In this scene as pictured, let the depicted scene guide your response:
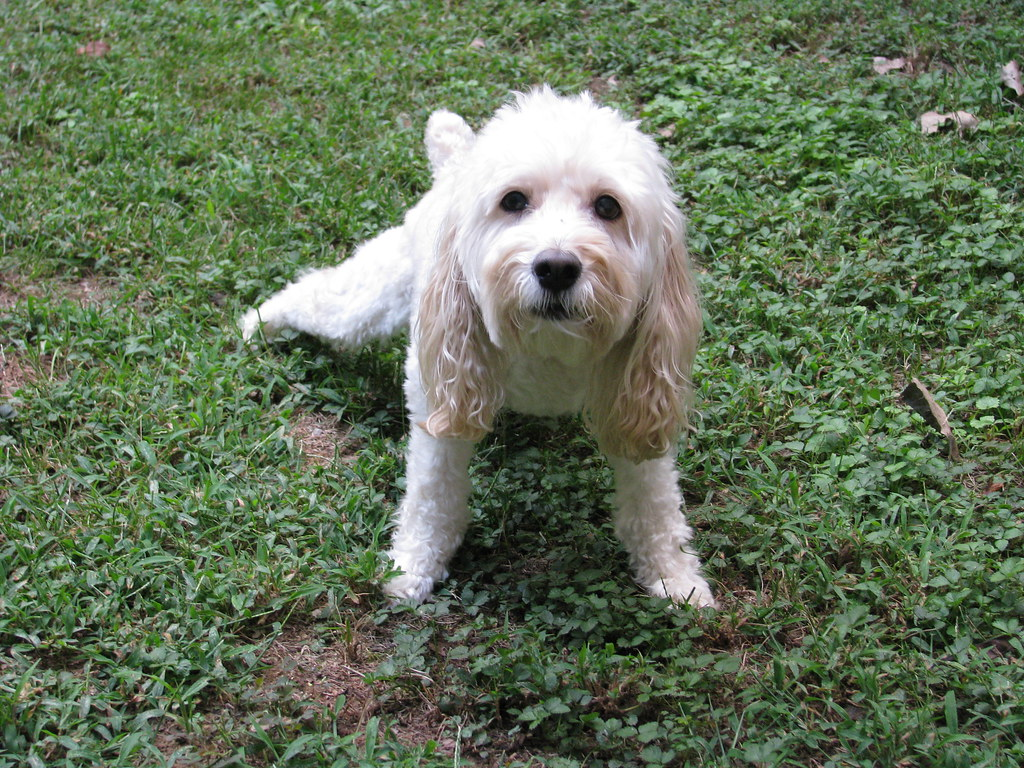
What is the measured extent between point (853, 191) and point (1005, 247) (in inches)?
31.3

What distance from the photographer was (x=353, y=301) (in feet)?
12.9

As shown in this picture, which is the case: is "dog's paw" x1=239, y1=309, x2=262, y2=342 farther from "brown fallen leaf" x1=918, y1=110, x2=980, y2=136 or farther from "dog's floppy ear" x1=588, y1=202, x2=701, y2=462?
"brown fallen leaf" x1=918, y1=110, x2=980, y2=136

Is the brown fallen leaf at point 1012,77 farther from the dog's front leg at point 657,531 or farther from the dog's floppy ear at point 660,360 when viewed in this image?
the dog's front leg at point 657,531

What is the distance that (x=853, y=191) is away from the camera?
4.79 metres

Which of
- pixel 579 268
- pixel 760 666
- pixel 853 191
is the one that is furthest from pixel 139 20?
pixel 760 666

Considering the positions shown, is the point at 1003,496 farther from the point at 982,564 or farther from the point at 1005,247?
the point at 1005,247

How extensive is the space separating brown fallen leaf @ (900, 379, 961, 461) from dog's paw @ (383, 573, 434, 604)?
2.03 meters

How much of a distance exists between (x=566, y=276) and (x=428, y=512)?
1.08 m

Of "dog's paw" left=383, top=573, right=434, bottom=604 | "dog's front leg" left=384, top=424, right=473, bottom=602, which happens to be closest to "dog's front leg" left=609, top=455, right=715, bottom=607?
"dog's front leg" left=384, top=424, right=473, bottom=602

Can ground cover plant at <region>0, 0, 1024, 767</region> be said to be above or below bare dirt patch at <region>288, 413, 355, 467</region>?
above

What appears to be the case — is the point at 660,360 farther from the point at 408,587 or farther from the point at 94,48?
the point at 94,48

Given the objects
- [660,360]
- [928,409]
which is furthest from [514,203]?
[928,409]

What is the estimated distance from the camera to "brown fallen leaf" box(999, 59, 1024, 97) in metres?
5.21

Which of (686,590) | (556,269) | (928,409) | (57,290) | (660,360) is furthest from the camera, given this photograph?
(57,290)
